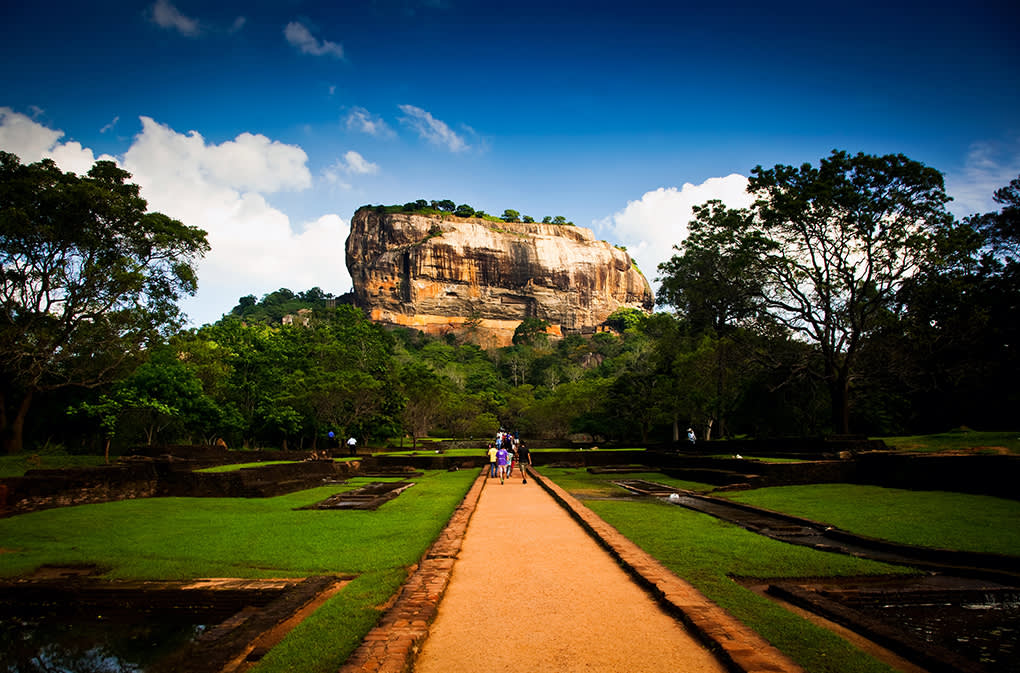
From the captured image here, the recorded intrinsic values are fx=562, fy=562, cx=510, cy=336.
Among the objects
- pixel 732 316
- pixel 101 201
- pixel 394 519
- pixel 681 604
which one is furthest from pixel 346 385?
pixel 681 604

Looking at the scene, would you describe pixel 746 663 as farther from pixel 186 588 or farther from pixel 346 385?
pixel 346 385

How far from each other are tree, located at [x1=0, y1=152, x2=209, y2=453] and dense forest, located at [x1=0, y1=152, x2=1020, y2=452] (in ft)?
0.22

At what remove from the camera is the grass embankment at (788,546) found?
360 centimetres

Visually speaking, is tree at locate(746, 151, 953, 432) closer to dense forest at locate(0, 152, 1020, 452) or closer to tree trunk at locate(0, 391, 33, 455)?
dense forest at locate(0, 152, 1020, 452)

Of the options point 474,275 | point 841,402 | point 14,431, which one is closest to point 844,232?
point 841,402

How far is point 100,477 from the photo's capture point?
1068cm

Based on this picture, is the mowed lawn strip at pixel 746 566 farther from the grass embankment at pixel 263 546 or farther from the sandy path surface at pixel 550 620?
the grass embankment at pixel 263 546

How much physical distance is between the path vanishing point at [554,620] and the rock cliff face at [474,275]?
109 metres

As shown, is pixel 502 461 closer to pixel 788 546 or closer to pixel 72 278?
pixel 788 546

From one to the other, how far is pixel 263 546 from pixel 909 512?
29.4ft

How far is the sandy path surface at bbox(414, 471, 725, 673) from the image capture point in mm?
3424

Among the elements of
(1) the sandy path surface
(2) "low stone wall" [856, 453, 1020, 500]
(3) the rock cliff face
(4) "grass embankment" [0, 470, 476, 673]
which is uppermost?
(3) the rock cliff face

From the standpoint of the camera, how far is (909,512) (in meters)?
8.28

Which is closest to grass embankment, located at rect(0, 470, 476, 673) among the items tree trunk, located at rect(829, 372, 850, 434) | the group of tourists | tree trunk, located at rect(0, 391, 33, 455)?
the group of tourists
